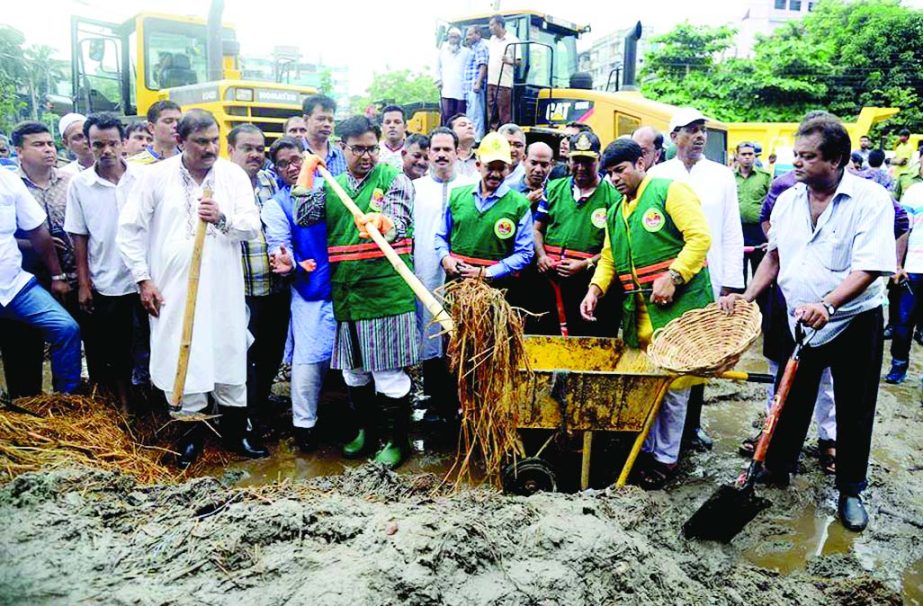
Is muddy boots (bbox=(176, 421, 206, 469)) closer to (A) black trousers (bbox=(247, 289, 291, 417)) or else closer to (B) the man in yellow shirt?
(A) black trousers (bbox=(247, 289, 291, 417))

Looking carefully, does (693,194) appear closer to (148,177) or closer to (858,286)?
(858,286)

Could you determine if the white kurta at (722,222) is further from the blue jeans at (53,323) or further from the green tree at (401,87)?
the green tree at (401,87)

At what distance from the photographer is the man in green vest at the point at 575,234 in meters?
4.21

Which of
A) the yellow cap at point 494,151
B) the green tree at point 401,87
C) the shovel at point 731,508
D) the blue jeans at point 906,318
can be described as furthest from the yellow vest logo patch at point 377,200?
the green tree at point 401,87

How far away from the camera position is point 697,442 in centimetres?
448

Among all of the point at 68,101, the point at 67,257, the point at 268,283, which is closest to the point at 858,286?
the point at 268,283

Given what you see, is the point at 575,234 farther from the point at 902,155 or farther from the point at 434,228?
the point at 902,155

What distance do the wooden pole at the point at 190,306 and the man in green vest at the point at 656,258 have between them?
2.30 m

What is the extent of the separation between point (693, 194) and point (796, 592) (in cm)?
204

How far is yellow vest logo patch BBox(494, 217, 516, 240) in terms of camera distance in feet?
13.8

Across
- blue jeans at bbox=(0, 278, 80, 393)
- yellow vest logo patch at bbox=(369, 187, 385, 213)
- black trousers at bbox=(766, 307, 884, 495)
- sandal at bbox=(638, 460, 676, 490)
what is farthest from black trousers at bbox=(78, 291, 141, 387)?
black trousers at bbox=(766, 307, 884, 495)

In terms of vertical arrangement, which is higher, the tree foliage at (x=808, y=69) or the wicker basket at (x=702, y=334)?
the tree foliage at (x=808, y=69)

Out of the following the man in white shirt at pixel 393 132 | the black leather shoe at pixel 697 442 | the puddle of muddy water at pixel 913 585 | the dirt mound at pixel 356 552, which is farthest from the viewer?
the man in white shirt at pixel 393 132

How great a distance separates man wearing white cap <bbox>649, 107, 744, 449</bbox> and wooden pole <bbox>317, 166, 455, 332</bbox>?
1.78 meters
